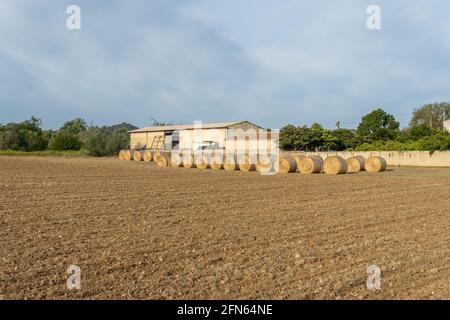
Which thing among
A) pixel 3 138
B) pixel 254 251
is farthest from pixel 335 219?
pixel 3 138

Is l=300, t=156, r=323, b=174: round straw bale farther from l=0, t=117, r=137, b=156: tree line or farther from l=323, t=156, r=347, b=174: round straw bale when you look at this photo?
l=0, t=117, r=137, b=156: tree line

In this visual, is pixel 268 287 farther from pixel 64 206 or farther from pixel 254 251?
pixel 64 206

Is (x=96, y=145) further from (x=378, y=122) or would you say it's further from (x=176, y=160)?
(x=378, y=122)

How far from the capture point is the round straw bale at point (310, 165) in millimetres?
24625

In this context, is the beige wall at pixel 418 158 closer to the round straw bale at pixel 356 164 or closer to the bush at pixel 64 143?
the round straw bale at pixel 356 164

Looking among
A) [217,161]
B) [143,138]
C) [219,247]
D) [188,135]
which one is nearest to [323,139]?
[188,135]

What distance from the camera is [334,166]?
79.6 feet

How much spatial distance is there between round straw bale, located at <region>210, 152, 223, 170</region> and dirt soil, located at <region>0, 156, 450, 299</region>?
55.1 ft

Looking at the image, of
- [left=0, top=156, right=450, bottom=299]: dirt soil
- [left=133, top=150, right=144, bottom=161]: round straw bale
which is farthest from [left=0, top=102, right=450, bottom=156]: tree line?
[left=0, top=156, right=450, bottom=299]: dirt soil

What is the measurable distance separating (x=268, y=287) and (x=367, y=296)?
974 mm

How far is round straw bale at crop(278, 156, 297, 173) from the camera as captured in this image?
82.6ft

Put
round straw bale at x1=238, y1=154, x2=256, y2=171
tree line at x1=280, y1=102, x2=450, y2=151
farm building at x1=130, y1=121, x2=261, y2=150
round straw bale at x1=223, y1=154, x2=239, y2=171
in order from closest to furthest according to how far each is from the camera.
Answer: round straw bale at x1=238, y1=154, x2=256, y2=171, round straw bale at x1=223, y1=154, x2=239, y2=171, tree line at x1=280, y1=102, x2=450, y2=151, farm building at x1=130, y1=121, x2=261, y2=150

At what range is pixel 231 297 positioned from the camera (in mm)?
4324
